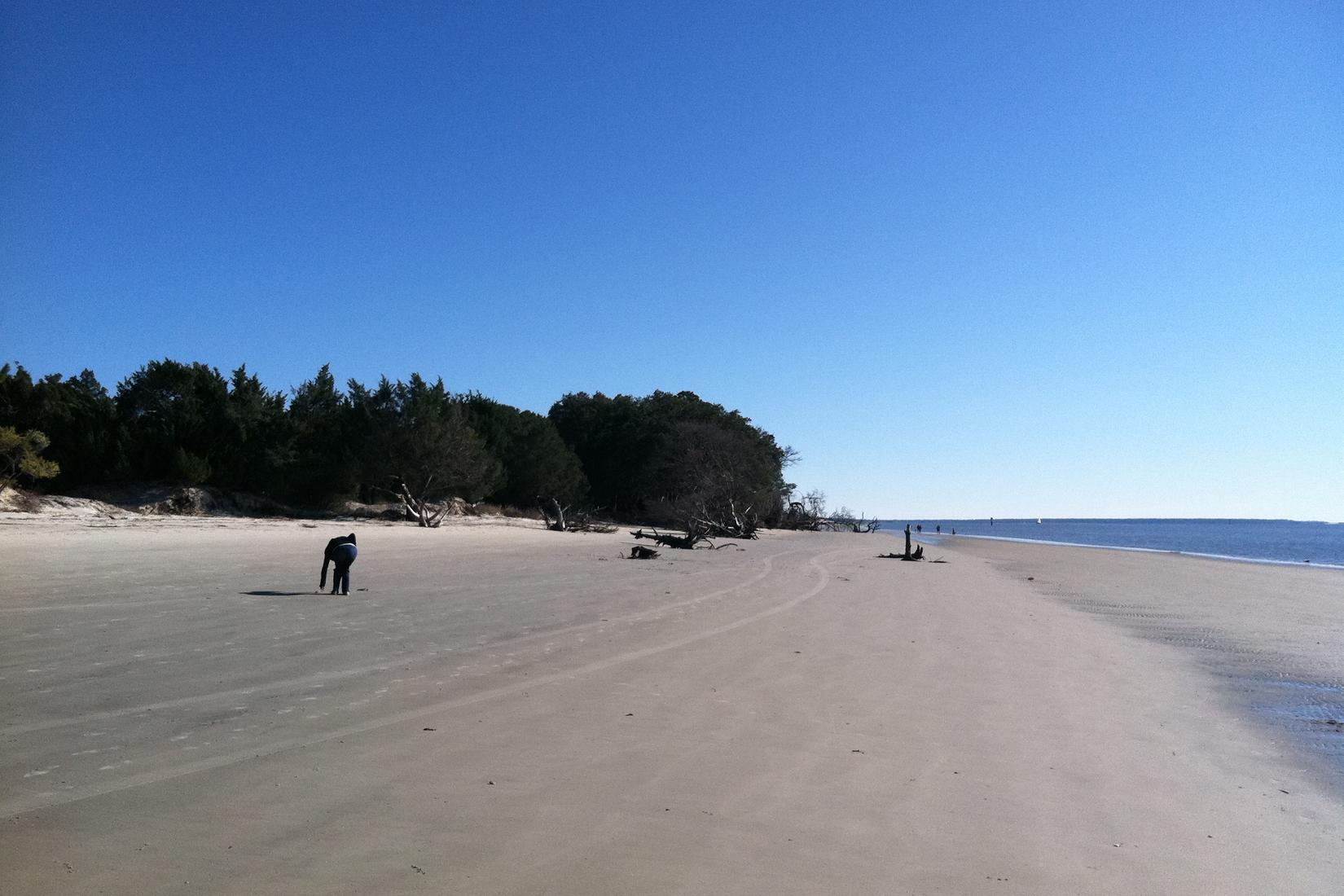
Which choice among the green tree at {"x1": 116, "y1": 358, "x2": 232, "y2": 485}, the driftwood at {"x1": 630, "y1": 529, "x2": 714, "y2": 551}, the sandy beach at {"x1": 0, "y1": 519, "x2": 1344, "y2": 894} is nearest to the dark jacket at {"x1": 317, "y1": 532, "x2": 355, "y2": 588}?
the sandy beach at {"x1": 0, "y1": 519, "x2": 1344, "y2": 894}

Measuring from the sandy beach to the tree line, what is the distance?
65.1ft

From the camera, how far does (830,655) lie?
26.7ft

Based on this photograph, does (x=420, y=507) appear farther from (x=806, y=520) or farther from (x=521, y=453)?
(x=806, y=520)

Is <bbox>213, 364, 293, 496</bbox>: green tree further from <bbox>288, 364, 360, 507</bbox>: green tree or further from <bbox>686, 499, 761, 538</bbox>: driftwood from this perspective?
<bbox>686, 499, 761, 538</bbox>: driftwood

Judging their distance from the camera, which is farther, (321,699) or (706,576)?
(706,576)

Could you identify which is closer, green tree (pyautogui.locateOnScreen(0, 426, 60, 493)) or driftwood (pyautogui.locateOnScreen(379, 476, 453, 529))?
green tree (pyautogui.locateOnScreen(0, 426, 60, 493))

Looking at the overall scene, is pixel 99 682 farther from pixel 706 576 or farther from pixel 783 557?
pixel 783 557

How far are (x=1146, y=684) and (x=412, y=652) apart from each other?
687cm

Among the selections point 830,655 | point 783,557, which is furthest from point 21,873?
point 783,557

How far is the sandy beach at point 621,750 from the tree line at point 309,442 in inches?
781

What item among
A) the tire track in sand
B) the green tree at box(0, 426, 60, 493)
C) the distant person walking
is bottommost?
the tire track in sand

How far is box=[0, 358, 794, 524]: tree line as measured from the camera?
27.9m

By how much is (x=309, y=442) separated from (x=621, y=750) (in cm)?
3065

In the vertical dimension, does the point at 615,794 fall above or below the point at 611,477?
below
